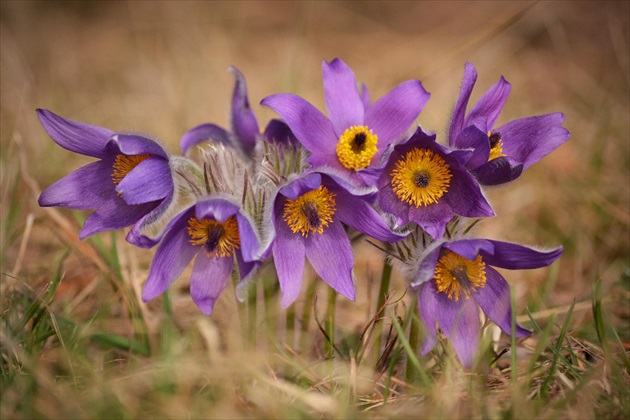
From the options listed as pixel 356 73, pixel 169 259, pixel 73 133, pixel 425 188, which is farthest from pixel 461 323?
pixel 356 73

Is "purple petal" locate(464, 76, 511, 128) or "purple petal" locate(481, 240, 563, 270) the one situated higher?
"purple petal" locate(464, 76, 511, 128)

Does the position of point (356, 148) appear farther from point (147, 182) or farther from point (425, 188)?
point (147, 182)

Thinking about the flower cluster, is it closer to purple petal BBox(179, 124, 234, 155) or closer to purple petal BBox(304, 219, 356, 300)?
purple petal BBox(304, 219, 356, 300)

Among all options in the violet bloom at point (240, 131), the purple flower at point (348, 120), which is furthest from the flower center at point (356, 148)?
the violet bloom at point (240, 131)

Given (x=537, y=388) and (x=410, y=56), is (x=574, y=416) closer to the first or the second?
(x=537, y=388)

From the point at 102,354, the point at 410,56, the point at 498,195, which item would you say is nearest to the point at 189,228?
the point at 102,354

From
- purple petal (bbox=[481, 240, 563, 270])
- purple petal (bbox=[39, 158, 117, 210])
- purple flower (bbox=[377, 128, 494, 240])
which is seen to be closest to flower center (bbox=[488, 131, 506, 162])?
purple flower (bbox=[377, 128, 494, 240])

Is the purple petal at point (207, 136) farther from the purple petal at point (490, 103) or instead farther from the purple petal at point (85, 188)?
the purple petal at point (490, 103)
